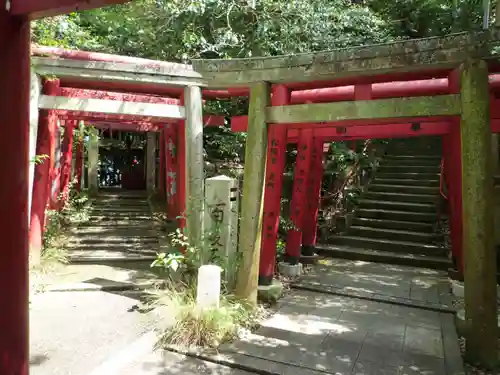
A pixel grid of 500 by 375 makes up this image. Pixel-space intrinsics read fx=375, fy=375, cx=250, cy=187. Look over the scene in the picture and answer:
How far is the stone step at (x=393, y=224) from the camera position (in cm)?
963

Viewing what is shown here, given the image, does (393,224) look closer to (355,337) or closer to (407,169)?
(407,169)

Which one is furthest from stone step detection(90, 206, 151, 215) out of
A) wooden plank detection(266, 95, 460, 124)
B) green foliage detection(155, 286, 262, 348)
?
wooden plank detection(266, 95, 460, 124)

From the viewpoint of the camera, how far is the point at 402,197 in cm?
1084

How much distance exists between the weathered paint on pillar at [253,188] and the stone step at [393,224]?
576cm

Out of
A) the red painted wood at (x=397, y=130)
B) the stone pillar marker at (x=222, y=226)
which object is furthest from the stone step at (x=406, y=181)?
the stone pillar marker at (x=222, y=226)

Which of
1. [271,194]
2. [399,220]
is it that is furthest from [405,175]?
[271,194]

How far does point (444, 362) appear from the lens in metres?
4.21

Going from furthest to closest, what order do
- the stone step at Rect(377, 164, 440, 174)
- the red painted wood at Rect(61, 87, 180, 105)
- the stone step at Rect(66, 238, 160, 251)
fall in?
the stone step at Rect(377, 164, 440, 174) → the stone step at Rect(66, 238, 160, 251) → the red painted wood at Rect(61, 87, 180, 105)

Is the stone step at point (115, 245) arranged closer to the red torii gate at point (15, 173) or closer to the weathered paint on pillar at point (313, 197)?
the weathered paint on pillar at point (313, 197)

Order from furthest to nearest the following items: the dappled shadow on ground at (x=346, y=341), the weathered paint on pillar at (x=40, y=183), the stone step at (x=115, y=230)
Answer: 1. the stone step at (x=115, y=230)
2. the weathered paint on pillar at (x=40, y=183)
3. the dappled shadow on ground at (x=346, y=341)

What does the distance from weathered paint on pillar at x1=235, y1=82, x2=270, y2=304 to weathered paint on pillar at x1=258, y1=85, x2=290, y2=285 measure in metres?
0.41

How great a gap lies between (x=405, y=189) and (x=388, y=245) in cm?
270

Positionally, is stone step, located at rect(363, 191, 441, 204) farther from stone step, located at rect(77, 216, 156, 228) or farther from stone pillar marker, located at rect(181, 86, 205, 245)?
stone pillar marker, located at rect(181, 86, 205, 245)

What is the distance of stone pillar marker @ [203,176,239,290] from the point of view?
5.23 m
